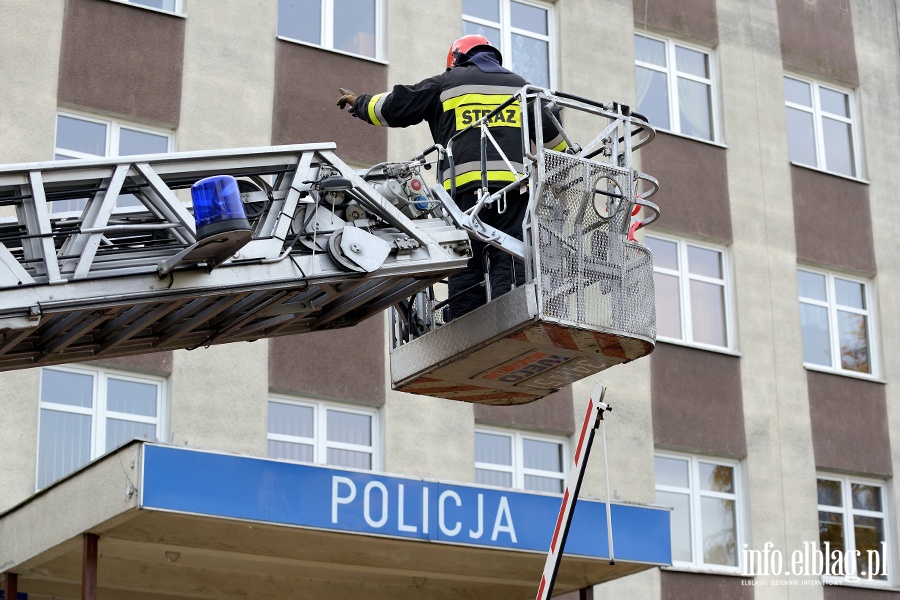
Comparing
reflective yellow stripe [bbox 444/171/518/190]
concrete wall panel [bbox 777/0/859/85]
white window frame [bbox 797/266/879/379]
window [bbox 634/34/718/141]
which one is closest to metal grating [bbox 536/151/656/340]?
reflective yellow stripe [bbox 444/171/518/190]

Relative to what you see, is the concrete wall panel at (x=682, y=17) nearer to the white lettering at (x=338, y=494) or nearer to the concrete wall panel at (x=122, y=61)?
the concrete wall panel at (x=122, y=61)

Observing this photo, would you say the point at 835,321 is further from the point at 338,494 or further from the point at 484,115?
the point at 484,115

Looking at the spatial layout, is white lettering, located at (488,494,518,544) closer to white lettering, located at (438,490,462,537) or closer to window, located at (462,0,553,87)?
white lettering, located at (438,490,462,537)

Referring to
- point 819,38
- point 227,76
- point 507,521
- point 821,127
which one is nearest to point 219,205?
point 507,521

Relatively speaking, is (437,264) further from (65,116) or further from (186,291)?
(65,116)

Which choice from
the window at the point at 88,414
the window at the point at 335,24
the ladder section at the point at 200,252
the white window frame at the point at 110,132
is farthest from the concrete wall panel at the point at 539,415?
the ladder section at the point at 200,252

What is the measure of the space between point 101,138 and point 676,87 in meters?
8.09

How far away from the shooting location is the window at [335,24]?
18.4m

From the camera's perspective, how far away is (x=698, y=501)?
19.7 metres

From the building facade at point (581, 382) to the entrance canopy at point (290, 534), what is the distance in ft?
0.18

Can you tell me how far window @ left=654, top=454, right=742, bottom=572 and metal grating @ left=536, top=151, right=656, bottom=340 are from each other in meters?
10.2

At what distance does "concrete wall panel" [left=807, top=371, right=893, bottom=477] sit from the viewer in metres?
20.7

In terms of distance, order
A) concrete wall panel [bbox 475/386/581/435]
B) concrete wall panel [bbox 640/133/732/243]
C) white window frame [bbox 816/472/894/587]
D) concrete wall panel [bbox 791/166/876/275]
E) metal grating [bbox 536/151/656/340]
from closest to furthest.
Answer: metal grating [bbox 536/151/656/340]
concrete wall panel [bbox 475/386/581/435]
concrete wall panel [bbox 640/133/732/243]
white window frame [bbox 816/472/894/587]
concrete wall panel [bbox 791/166/876/275]

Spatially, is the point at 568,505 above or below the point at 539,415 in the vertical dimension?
below
